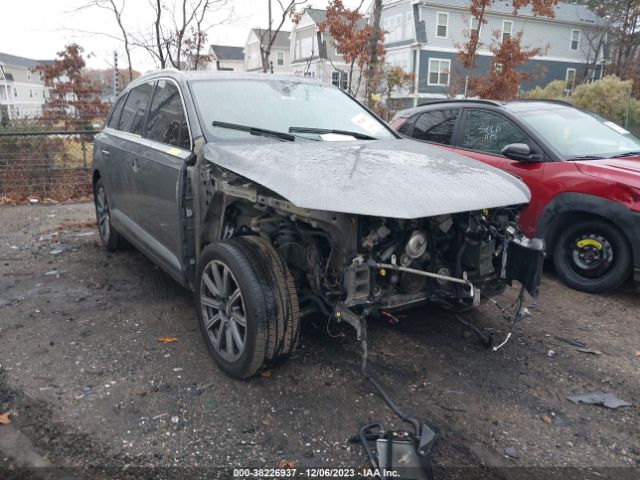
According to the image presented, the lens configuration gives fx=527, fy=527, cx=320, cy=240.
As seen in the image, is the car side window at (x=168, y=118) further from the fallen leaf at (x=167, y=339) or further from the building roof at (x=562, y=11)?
the building roof at (x=562, y=11)

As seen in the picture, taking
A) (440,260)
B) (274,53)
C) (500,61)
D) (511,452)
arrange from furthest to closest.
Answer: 1. (274,53)
2. (500,61)
3. (440,260)
4. (511,452)

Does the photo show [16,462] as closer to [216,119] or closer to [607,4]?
[216,119]

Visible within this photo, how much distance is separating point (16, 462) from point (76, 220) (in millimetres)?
6041

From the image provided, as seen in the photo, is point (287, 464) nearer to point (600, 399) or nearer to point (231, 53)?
point (600, 399)

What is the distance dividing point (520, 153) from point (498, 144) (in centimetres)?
61

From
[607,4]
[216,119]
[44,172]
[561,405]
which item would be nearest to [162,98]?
[216,119]

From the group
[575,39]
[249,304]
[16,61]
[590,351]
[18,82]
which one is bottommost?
[590,351]

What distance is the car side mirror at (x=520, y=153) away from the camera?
5090 millimetres

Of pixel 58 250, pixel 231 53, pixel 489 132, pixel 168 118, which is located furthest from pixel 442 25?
pixel 231 53

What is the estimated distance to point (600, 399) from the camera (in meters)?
3.24

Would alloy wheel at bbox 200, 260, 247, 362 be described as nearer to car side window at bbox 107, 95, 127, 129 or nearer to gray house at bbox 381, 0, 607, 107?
car side window at bbox 107, 95, 127, 129

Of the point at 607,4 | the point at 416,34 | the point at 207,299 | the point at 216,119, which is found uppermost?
the point at 607,4

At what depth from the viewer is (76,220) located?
8070mm

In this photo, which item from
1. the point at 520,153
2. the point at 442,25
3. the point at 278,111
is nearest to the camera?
the point at 278,111
